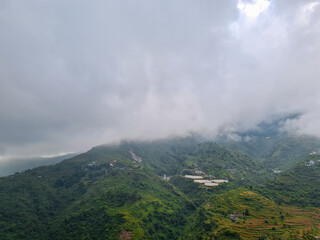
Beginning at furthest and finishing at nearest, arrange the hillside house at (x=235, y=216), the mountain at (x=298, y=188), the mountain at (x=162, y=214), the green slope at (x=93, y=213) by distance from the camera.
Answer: the mountain at (x=298, y=188) → the green slope at (x=93, y=213) → the hillside house at (x=235, y=216) → the mountain at (x=162, y=214)

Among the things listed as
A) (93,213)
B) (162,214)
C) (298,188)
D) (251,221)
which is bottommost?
(162,214)

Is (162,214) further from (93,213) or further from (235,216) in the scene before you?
(235,216)

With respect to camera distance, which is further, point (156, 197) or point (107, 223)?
point (156, 197)

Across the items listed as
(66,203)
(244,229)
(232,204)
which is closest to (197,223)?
(232,204)

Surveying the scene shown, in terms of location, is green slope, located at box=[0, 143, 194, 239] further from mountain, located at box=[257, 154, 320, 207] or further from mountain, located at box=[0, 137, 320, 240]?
mountain, located at box=[257, 154, 320, 207]

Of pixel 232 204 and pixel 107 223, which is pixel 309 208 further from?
pixel 107 223

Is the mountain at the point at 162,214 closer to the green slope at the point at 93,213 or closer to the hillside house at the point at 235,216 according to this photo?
the green slope at the point at 93,213

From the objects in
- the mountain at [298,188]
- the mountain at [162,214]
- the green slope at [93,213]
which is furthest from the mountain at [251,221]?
the green slope at [93,213]

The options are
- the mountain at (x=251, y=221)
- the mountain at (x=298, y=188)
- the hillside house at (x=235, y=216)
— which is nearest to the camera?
the mountain at (x=251, y=221)

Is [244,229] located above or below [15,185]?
below

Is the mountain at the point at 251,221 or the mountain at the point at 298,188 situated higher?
the mountain at the point at 298,188

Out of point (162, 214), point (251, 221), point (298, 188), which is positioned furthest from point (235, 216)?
point (298, 188)
